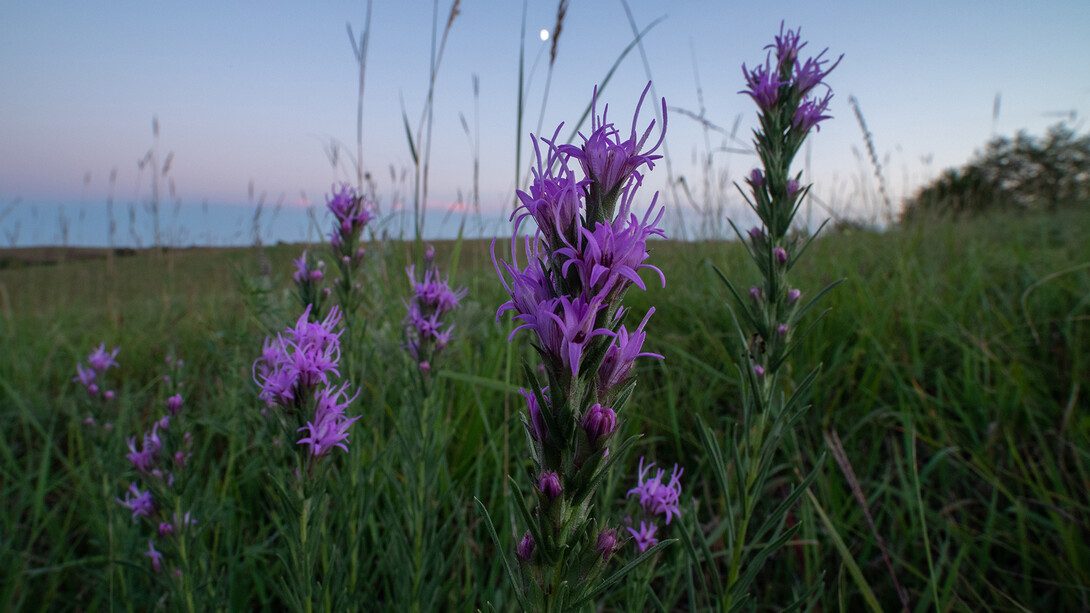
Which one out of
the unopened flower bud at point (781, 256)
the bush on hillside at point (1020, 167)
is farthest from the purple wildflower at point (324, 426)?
the bush on hillside at point (1020, 167)

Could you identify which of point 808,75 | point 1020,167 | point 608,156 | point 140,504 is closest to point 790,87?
point 808,75

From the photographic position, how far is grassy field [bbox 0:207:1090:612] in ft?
6.82

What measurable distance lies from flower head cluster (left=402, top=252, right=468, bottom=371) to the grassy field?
0.49ft

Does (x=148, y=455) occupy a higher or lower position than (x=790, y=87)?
lower

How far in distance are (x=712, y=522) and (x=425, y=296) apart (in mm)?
1706

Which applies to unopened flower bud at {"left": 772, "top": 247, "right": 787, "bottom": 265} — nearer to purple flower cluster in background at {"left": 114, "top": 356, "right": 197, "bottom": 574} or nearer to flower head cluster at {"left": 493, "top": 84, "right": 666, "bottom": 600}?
flower head cluster at {"left": 493, "top": 84, "right": 666, "bottom": 600}

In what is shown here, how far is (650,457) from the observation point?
10.0 ft

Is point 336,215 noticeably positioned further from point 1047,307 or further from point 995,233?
point 995,233

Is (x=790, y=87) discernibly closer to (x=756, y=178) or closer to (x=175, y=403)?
(x=756, y=178)

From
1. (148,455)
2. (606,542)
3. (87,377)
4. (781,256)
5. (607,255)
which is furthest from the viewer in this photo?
(87,377)

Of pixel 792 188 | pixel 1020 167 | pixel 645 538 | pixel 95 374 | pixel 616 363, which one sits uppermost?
pixel 1020 167

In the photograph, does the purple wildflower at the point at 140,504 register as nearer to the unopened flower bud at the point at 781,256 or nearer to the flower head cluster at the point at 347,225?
the flower head cluster at the point at 347,225

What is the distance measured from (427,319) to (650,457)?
5.03ft

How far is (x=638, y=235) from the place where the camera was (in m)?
0.81
